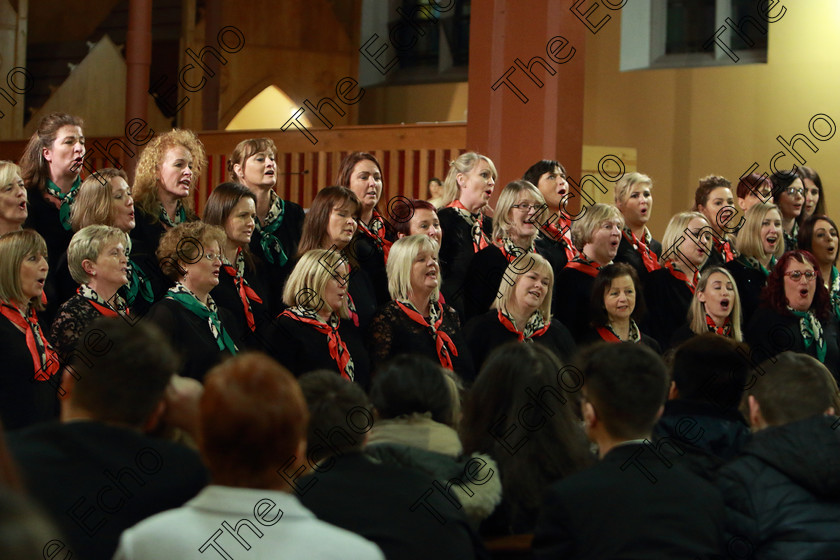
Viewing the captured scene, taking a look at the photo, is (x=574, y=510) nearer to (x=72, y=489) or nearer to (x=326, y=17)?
(x=72, y=489)

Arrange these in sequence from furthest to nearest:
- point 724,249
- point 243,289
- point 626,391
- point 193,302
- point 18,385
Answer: point 724,249
point 243,289
point 193,302
point 18,385
point 626,391

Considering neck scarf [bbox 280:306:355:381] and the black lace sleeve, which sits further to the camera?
neck scarf [bbox 280:306:355:381]

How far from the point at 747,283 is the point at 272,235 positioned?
88.1 inches

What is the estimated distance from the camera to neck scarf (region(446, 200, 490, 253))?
478cm

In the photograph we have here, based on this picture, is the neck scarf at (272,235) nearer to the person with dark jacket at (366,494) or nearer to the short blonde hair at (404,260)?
the short blonde hair at (404,260)

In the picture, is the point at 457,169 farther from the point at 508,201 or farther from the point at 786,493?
the point at 786,493

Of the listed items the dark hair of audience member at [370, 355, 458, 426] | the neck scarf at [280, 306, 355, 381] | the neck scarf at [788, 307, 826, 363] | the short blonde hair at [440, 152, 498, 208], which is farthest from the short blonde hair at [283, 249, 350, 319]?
the neck scarf at [788, 307, 826, 363]

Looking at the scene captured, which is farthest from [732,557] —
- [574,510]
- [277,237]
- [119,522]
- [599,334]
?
[277,237]

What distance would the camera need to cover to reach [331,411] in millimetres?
2025

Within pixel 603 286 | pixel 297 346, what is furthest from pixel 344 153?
pixel 297 346

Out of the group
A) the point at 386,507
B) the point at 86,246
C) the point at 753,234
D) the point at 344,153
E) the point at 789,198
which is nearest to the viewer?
the point at 386,507

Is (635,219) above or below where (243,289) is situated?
above

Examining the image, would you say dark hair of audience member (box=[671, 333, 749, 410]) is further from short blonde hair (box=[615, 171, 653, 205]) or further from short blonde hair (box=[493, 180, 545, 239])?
short blonde hair (box=[615, 171, 653, 205])

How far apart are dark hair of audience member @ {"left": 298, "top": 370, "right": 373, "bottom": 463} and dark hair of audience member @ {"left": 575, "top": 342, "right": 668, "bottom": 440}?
449mm
